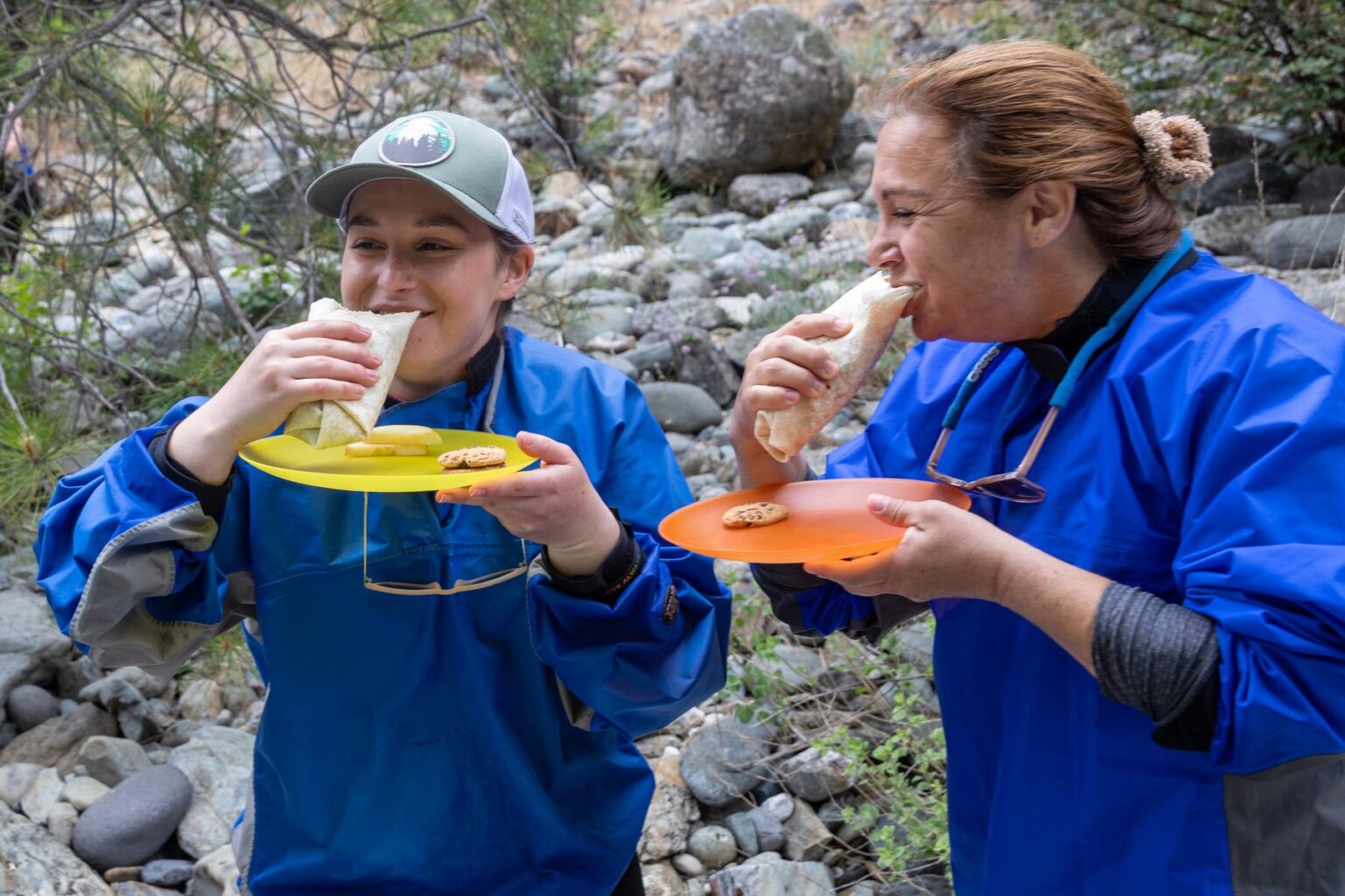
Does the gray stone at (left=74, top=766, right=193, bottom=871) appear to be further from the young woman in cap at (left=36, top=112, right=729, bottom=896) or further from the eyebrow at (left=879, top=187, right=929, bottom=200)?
the eyebrow at (left=879, top=187, right=929, bottom=200)

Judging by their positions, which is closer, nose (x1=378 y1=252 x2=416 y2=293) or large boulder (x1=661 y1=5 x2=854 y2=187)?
nose (x1=378 y1=252 x2=416 y2=293)

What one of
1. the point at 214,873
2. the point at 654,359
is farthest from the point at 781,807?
the point at 654,359

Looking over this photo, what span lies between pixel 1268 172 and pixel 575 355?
7373 mm

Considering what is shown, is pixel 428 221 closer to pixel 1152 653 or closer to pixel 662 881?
pixel 1152 653

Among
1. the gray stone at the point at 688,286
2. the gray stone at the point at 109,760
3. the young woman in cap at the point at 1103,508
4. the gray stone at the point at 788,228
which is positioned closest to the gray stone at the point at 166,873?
the gray stone at the point at 109,760

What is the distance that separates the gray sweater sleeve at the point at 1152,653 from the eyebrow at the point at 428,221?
1.38 m

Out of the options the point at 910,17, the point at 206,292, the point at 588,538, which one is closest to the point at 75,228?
the point at 206,292

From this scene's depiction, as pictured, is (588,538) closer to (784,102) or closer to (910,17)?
(784,102)

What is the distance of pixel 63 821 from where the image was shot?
13.9 feet

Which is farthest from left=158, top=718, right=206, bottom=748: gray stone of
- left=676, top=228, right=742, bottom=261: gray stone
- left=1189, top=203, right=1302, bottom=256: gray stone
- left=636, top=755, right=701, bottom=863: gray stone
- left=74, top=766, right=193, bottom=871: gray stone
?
left=1189, top=203, right=1302, bottom=256: gray stone

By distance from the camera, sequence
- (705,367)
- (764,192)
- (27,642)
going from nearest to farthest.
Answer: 1. (27,642)
2. (705,367)
3. (764,192)

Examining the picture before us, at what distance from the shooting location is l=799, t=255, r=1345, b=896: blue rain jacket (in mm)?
1674

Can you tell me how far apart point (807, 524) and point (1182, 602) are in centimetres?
63

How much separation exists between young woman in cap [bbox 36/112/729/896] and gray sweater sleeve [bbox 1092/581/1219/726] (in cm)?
86
